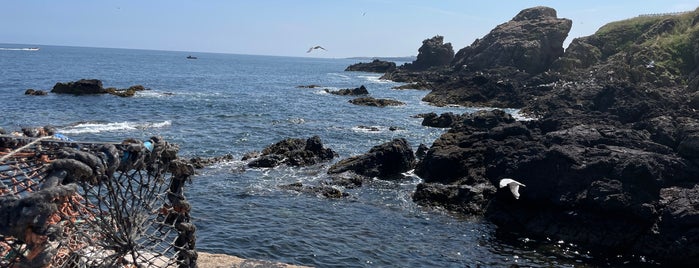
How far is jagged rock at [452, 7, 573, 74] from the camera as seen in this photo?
272 ft

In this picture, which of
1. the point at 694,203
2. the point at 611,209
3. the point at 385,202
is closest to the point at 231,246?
the point at 385,202

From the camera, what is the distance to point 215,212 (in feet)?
61.5

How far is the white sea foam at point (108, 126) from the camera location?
3278 centimetres

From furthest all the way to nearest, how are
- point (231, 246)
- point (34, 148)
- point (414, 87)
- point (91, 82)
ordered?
point (414, 87), point (91, 82), point (231, 246), point (34, 148)

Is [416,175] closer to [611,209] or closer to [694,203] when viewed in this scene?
[611,209]

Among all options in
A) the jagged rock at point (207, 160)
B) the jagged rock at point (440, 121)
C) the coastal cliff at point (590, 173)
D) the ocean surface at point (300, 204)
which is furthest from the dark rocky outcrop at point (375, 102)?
the jagged rock at point (207, 160)

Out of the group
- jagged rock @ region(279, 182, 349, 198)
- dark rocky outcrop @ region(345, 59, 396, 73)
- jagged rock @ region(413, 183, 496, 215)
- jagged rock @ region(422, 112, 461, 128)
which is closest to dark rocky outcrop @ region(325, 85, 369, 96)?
jagged rock @ region(422, 112, 461, 128)

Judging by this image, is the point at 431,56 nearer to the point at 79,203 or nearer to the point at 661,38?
the point at 661,38

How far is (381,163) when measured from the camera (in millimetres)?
25422

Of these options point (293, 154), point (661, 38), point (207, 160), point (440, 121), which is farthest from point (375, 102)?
point (661, 38)

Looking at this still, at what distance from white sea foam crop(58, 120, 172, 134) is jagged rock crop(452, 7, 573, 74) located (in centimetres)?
6210

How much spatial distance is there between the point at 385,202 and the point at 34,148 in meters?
15.6

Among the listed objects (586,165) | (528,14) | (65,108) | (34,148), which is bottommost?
(65,108)

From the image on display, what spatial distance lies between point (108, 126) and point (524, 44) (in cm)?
6938
